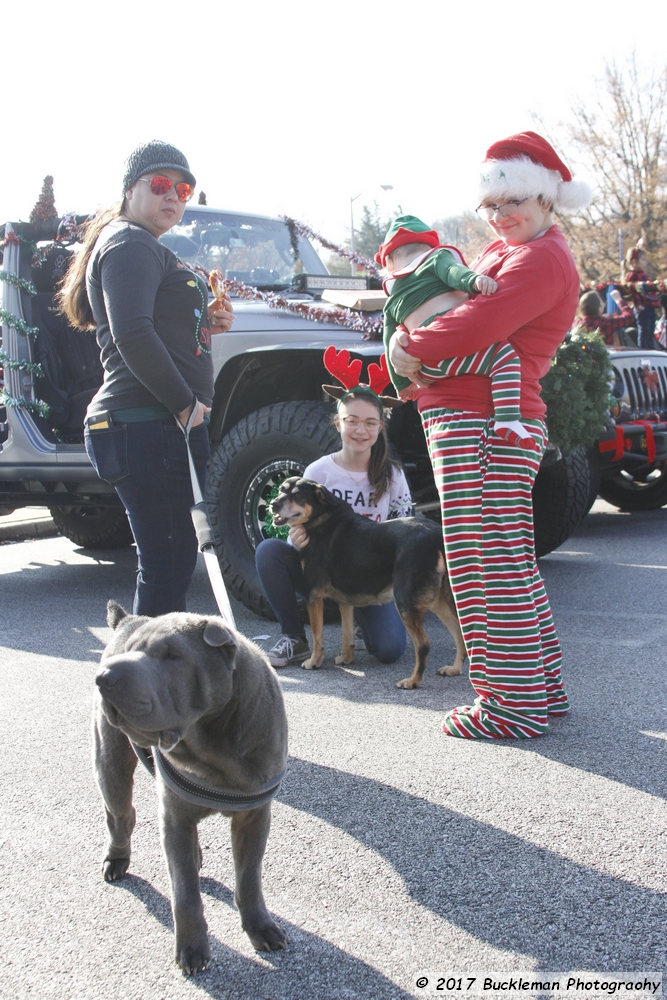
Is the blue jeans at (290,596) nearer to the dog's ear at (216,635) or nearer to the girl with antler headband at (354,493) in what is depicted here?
the girl with antler headband at (354,493)

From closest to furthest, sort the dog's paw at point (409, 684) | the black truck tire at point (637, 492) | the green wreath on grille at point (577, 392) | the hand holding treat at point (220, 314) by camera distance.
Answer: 1. the hand holding treat at point (220, 314)
2. the dog's paw at point (409, 684)
3. the green wreath on grille at point (577, 392)
4. the black truck tire at point (637, 492)

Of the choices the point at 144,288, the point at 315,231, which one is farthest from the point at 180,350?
the point at 315,231

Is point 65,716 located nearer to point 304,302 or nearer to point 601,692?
point 601,692

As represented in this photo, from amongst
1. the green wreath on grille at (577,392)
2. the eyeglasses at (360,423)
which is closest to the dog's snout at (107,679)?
the eyeglasses at (360,423)

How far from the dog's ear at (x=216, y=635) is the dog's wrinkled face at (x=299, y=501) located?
8.35 feet

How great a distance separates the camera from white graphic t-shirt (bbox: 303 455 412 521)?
4625 mm

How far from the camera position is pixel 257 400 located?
18.2ft

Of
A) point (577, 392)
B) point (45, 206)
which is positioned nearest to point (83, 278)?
point (577, 392)

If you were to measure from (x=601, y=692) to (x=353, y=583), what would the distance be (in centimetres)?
127

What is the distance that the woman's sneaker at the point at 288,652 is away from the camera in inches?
173

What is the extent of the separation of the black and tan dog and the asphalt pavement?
0.28 meters

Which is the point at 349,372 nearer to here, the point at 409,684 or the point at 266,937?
the point at 409,684

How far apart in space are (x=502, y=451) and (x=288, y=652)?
A: 1822 mm

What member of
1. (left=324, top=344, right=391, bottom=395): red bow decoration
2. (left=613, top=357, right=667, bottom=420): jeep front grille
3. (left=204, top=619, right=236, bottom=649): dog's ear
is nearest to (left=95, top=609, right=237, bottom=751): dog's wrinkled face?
(left=204, top=619, right=236, bottom=649): dog's ear
